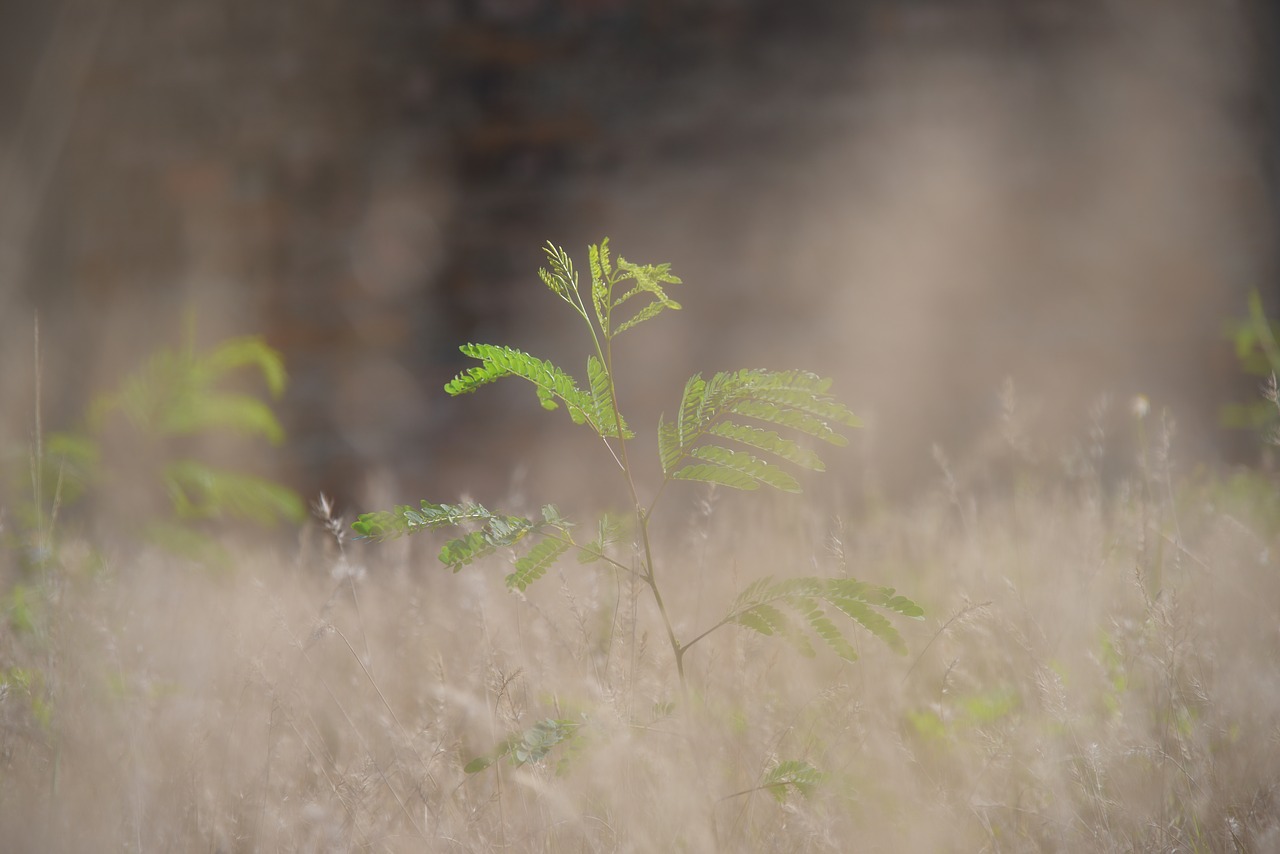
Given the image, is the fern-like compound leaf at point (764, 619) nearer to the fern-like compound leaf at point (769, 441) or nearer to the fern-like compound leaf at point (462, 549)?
the fern-like compound leaf at point (769, 441)

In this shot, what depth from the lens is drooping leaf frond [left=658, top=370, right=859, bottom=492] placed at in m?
1.30

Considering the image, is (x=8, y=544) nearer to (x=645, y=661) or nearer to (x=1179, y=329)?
(x=645, y=661)

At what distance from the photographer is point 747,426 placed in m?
1.35

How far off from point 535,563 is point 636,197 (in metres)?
4.70

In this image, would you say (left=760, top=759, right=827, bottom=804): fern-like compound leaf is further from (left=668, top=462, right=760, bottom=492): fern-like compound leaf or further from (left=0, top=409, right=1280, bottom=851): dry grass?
(left=668, top=462, right=760, bottom=492): fern-like compound leaf

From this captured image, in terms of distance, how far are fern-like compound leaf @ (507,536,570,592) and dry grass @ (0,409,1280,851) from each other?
0.13 meters

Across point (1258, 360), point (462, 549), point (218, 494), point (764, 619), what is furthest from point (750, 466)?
point (1258, 360)

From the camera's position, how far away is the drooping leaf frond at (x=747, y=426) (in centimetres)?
130

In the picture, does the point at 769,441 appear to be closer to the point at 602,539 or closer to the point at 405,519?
the point at 602,539

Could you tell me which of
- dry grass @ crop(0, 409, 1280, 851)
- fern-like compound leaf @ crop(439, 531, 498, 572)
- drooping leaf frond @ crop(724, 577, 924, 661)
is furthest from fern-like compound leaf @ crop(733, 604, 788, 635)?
fern-like compound leaf @ crop(439, 531, 498, 572)

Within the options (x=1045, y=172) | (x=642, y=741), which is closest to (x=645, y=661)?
(x=642, y=741)

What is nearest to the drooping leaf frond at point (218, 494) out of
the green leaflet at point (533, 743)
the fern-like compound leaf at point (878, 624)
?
the green leaflet at point (533, 743)

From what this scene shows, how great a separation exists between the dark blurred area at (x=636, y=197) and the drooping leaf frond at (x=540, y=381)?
404 cm

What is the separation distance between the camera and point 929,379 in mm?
5574
